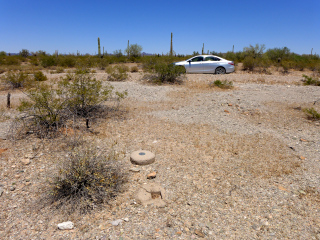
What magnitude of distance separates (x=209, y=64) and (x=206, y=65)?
218mm

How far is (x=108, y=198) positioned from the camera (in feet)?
11.0

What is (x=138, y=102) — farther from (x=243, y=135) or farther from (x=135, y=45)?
(x=135, y=45)

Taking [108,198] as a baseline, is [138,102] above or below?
above

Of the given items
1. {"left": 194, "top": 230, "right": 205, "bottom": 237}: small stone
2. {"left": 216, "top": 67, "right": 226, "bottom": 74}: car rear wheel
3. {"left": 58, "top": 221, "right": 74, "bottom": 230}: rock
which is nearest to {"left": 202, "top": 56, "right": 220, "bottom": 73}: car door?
{"left": 216, "top": 67, "right": 226, "bottom": 74}: car rear wheel

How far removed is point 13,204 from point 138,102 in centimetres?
603

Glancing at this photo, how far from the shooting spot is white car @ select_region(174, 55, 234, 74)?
51.3 feet

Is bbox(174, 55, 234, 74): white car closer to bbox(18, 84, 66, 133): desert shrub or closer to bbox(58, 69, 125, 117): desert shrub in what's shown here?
bbox(58, 69, 125, 117): desert shrub

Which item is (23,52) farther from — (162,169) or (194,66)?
(162,169)

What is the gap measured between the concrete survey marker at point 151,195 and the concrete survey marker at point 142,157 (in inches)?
28.5

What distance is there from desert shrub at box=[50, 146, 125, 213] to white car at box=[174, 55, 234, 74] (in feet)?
42.5

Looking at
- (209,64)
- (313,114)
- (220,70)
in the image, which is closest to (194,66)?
(209,64)

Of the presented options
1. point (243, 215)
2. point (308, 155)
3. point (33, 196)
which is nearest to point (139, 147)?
point (33, 196)

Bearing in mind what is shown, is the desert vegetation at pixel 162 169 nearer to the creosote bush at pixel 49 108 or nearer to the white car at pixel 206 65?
the creosote bush at pixel 49 108

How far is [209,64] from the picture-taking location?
51.4 feet
